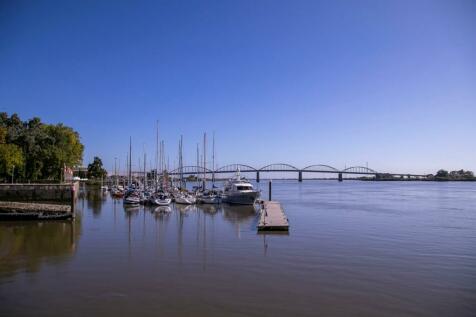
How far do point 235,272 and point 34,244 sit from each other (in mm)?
12117

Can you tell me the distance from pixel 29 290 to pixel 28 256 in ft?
19.3

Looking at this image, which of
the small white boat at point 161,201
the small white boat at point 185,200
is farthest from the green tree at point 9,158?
the small white boat at point 185,200

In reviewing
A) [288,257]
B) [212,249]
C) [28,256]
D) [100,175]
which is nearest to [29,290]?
[28,256]

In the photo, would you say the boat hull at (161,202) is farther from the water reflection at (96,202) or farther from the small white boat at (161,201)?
the water reflection at (96,202)

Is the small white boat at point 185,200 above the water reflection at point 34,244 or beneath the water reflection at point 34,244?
above

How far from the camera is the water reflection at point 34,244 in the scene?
54.6ft

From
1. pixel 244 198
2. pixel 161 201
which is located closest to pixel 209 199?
pixel 244 198

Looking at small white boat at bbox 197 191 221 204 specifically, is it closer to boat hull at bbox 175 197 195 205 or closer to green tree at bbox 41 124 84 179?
boat hull at bbox 175 197 195 205

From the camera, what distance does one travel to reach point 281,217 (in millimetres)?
31094

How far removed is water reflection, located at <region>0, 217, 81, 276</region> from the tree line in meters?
27.9

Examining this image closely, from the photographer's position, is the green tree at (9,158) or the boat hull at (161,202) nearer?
the boat hull at (161,202)

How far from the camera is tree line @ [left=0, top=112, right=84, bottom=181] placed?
57.2 metres

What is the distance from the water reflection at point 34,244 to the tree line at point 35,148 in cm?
2794

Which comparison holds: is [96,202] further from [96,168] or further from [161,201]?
[96,168]
